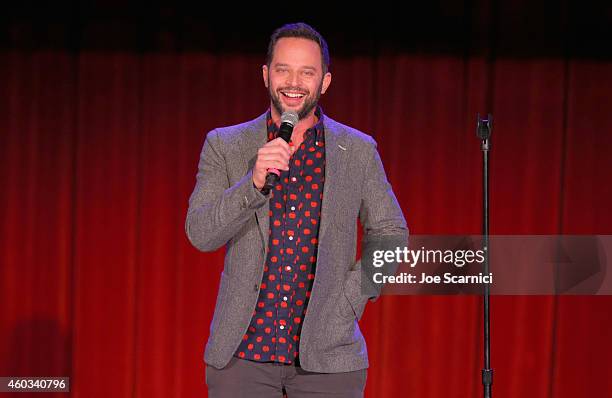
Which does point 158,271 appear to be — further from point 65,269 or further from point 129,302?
point 65,269

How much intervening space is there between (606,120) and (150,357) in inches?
106

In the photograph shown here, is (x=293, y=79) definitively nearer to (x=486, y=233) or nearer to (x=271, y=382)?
(x=271, y=382)

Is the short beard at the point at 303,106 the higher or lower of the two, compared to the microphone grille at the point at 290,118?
higher

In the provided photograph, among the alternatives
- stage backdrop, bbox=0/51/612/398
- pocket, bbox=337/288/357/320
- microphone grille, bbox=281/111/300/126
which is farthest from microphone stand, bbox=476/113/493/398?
stage backdrop, bbox=0/51/612/398

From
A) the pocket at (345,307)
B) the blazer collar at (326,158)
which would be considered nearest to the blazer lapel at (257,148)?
the blazer collar at (326,158)

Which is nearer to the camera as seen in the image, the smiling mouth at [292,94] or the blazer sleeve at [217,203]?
the blazer sleeve at [217,203]

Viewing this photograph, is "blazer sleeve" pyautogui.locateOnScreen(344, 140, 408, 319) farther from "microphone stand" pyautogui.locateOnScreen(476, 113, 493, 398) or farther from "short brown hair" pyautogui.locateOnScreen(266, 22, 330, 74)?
"microphone stand" pyautogui.locateOnScreen(476, 113, 493, 398)

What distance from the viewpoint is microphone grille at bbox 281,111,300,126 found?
186cm

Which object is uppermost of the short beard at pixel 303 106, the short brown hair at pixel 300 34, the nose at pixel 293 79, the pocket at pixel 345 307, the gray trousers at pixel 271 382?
the short brown hair at pixel 300 34

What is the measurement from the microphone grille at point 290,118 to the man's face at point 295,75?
0.20 feet

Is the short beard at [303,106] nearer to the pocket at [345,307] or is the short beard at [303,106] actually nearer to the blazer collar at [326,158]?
the blazer collar at [326,158]

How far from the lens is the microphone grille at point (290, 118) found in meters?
1.86

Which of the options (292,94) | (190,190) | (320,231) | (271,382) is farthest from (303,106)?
(190,190)

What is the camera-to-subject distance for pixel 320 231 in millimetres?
1907
